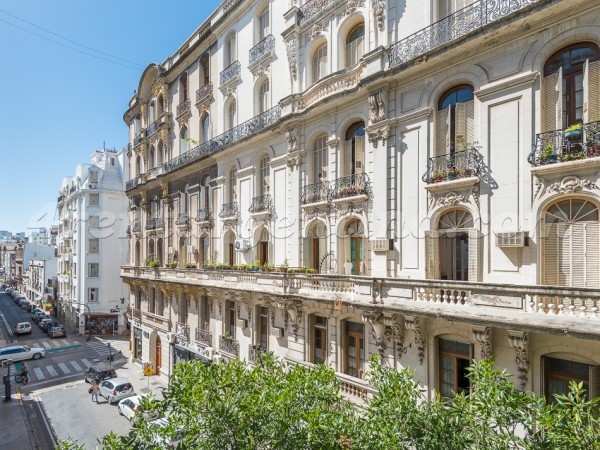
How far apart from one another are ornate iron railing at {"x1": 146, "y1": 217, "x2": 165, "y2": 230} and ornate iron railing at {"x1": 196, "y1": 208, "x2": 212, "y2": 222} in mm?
6374

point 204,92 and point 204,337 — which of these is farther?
point 204,92

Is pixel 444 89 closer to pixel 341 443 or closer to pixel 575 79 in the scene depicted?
pixel 575 79

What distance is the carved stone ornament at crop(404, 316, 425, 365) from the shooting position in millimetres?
12201

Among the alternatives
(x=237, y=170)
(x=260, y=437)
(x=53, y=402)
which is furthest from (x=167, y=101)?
(x=260, y=437)

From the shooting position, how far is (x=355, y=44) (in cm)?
1605

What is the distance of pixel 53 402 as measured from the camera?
25891 millimetres

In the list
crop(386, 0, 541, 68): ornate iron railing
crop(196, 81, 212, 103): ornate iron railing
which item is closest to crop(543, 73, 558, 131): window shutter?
crop(386, 0, 541, 68): ornate iron railing

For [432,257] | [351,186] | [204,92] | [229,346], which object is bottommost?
[229,346]

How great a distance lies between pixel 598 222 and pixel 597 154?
176cm

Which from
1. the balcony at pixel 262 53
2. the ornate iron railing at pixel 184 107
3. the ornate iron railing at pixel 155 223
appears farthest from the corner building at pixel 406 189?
the ornate iron railing at pixel 155 223

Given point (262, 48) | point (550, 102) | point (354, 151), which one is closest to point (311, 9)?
point (262, 48)

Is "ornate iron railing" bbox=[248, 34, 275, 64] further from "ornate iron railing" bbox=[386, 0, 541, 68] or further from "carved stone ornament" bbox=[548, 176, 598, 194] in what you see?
"carved stone ornament" bbox=[548, 176, 598, 194]

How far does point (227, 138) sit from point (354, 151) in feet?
32.8

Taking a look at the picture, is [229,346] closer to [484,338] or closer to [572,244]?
[484,338]
